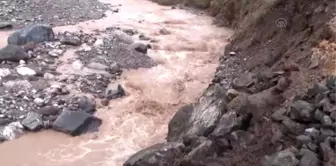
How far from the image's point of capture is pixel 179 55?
17.2 metres

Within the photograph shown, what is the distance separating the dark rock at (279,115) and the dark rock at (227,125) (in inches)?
30.5

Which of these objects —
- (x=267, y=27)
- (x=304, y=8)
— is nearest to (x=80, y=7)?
(x=267, y=27)

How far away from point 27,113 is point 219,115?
5142 millimetres

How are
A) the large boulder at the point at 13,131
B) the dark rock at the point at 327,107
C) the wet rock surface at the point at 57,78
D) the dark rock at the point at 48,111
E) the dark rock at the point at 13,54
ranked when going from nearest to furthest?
the dark rock at the point at 327,107 < the large boulder at the point at 13,131 < the wet rock surface at the point at 57,78 < the dark rock at the point at 48,111 < the dark rock at the point at 13,54

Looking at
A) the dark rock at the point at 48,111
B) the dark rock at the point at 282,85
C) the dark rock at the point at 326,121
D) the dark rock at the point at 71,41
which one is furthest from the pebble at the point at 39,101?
the dark rock at the point at 326,121

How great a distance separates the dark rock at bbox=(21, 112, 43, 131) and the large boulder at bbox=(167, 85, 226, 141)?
10.7 feet

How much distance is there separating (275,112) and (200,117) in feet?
6.97

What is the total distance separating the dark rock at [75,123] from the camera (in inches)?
456

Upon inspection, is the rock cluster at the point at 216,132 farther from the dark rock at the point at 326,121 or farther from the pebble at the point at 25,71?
the pebble at the point at 25,71

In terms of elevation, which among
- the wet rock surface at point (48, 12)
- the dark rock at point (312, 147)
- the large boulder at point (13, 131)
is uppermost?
the dark rock at point (312, 147)

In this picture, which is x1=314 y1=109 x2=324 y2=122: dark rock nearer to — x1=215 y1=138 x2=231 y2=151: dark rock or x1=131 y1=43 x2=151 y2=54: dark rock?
x1=215 y1=138 x2=231 y2=151: dark rock

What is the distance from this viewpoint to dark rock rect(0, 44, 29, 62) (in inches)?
591

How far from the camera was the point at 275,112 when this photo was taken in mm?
8680

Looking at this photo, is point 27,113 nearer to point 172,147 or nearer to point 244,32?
point 172,147
